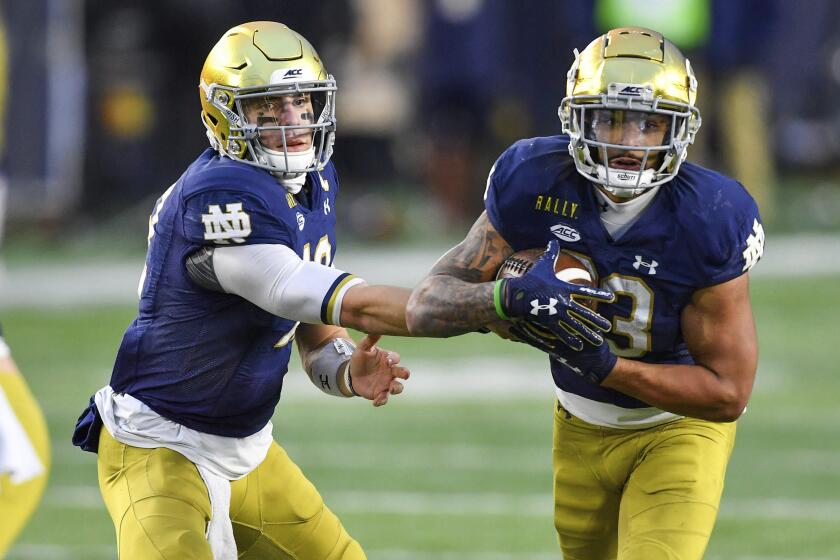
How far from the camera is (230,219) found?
12.8 feet

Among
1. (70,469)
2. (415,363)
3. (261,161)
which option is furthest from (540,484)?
(261,161)

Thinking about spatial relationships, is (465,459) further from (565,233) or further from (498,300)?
(498,300)

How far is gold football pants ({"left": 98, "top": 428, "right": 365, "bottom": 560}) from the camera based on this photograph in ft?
12.7

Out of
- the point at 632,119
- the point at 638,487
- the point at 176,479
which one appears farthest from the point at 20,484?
the point at 632,119

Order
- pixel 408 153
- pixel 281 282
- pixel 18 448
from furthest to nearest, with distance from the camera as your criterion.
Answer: pixel 408 153
pixel 18 448
pixel 281 282

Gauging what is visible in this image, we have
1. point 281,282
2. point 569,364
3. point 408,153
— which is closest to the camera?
point 281,282

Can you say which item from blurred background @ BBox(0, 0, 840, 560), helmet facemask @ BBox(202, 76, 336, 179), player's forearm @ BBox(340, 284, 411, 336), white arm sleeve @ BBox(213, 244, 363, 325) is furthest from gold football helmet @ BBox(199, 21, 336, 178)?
blurred background @ BBox(0, 0, 840, 560)

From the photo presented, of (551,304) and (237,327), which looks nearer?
(551,304)

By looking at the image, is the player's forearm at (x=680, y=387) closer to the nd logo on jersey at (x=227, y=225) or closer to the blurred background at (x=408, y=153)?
the nd logo on jersey at (x=227, y=225)

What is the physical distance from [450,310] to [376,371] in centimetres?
40

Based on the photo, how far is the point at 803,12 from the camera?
47.2 feet

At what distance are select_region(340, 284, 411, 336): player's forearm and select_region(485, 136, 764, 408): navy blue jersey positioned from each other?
0.45 m

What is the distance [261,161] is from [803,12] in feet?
36.5

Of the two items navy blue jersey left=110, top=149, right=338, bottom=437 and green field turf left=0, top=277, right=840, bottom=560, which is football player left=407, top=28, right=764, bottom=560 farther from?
green field turf left=0, top=277, right=840, bottom=560
